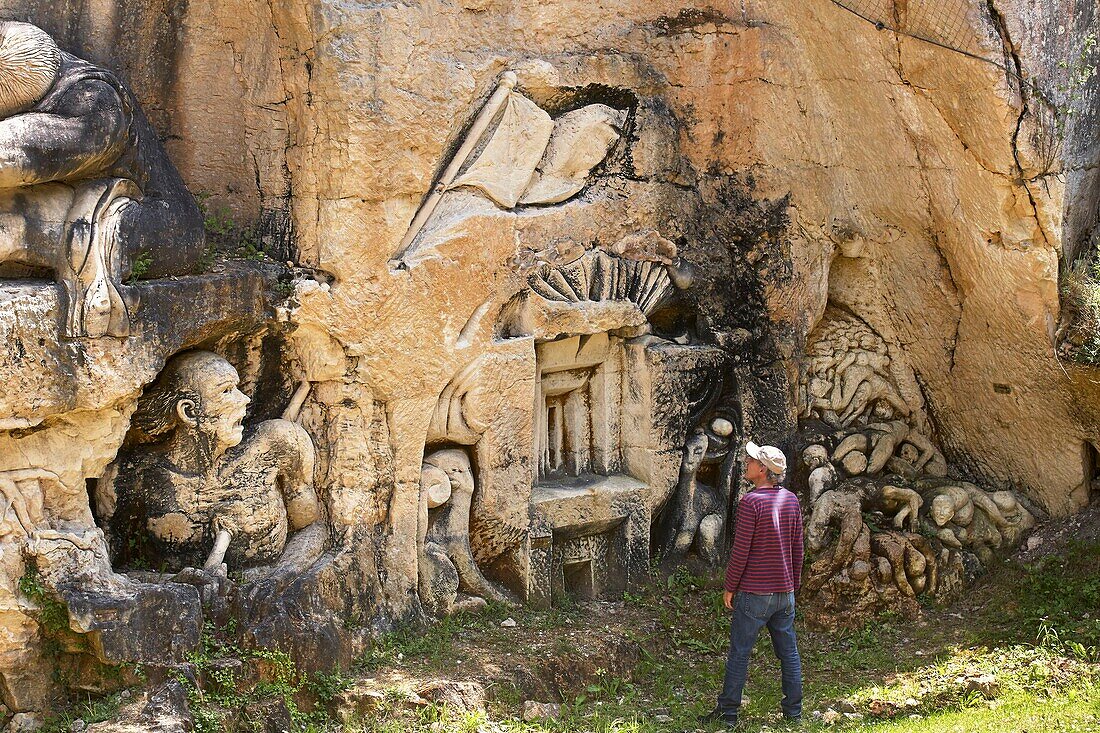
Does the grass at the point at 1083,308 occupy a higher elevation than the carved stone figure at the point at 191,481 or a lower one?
higher

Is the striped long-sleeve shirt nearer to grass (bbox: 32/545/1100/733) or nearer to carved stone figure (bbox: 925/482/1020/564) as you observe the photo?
grass (bbox: 32/545/1100/733)

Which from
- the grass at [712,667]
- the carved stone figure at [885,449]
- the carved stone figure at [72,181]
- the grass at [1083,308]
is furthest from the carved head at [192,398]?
the grass at [1083,308]

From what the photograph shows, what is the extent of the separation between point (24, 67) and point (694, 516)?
4.95m

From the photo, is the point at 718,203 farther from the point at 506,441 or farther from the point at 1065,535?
the point at 1065,535

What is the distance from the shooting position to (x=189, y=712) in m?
5.95

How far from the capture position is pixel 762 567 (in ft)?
20.8

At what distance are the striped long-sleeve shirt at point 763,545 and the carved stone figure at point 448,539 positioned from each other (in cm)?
182

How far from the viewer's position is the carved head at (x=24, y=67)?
18.6ft

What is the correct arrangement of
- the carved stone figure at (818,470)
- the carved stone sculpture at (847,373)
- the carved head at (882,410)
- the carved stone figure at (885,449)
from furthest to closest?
1. the carved head at (882,410)
2. the carved stone sculpture at (847,373)
3. the carved stone figure at (885,449)
4. the carved stone figure at (818,470)

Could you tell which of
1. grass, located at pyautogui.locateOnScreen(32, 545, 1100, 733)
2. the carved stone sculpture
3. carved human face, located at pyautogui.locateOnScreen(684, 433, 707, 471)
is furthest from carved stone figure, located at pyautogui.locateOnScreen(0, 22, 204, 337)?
the carved stone sculpture

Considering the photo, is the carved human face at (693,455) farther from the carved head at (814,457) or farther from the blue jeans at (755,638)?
the blue jeans at (755,638)

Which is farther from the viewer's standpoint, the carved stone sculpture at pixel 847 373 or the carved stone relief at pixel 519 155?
the carved stone sculpture at pixel 847 373

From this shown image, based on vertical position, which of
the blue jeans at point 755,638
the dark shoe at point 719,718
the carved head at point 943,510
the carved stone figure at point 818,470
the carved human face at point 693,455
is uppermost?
the carved human face at point 693,455

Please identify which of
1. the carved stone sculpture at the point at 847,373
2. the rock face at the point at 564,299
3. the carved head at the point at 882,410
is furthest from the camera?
the carved head at the point at 882,410
